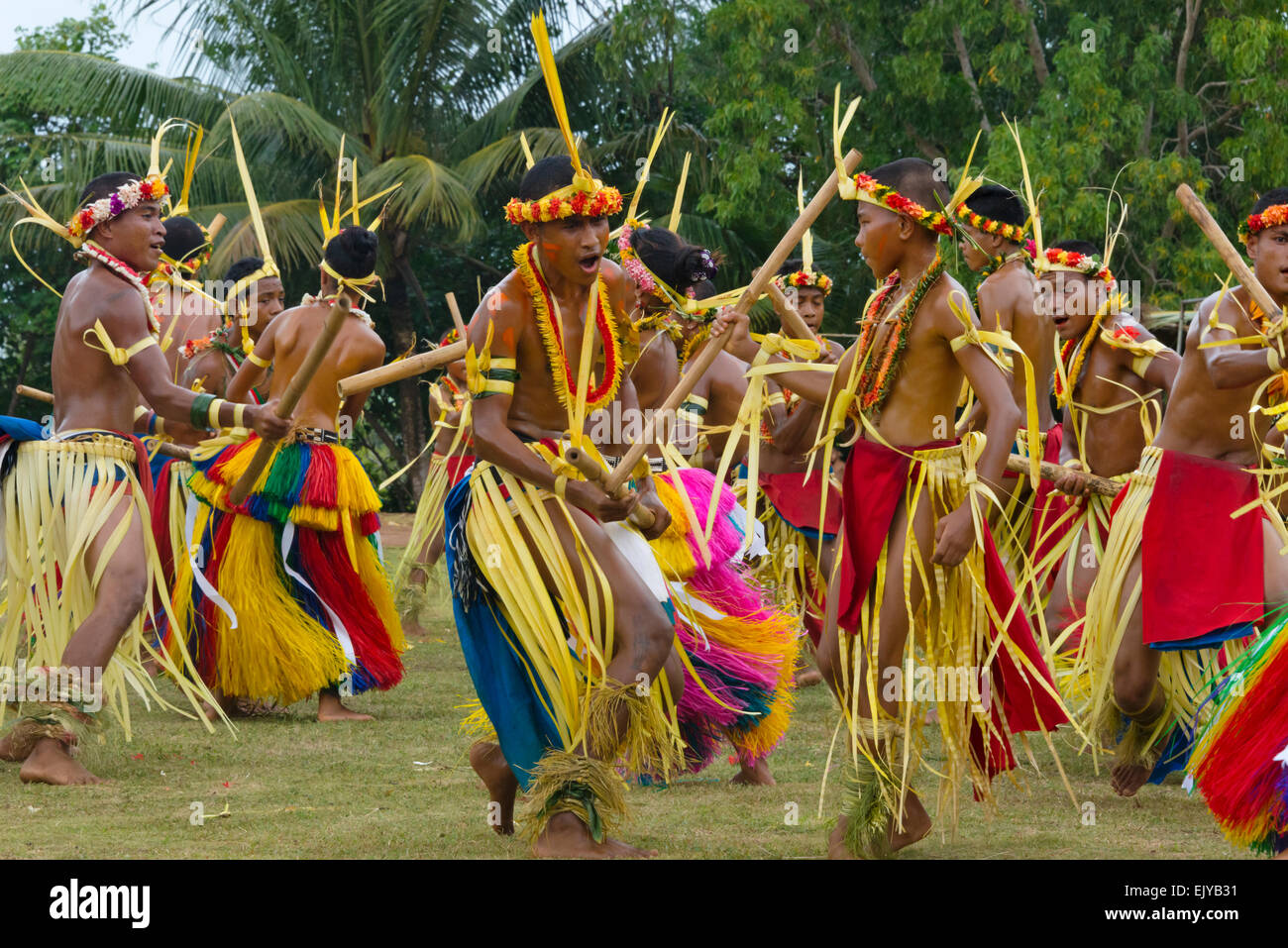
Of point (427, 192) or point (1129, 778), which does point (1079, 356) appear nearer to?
point (1129, 778)

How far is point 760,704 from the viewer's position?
16.1 ft

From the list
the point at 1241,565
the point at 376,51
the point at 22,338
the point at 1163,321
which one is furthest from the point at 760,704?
the point at 22,338

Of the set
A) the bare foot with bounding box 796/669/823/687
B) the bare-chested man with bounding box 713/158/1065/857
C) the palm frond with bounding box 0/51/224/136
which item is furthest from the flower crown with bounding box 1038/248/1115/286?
the palm frond with bounding box 0/51/224/136

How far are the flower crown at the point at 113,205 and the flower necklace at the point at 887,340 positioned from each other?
8.67ft

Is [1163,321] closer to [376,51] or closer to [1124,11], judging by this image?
[1124,11]

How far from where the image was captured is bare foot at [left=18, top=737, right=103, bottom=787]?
16.5 ft

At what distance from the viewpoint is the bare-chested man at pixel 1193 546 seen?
4.57 metres

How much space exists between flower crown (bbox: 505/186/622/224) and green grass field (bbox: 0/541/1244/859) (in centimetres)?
164

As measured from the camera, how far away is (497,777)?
431 centimetres

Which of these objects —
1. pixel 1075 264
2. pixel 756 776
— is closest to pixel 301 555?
pixel 756 776

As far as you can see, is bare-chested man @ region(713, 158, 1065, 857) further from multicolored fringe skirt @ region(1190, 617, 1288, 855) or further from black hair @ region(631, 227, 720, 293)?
black hair @ region(631, 227, 720, 293)

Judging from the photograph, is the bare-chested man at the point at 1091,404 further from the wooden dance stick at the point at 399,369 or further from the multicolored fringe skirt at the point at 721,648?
the wooden dance stick at the point at 399,369

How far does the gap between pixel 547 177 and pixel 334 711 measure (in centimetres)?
306

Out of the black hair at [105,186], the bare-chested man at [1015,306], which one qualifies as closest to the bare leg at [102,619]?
the black hair at [105,186]
